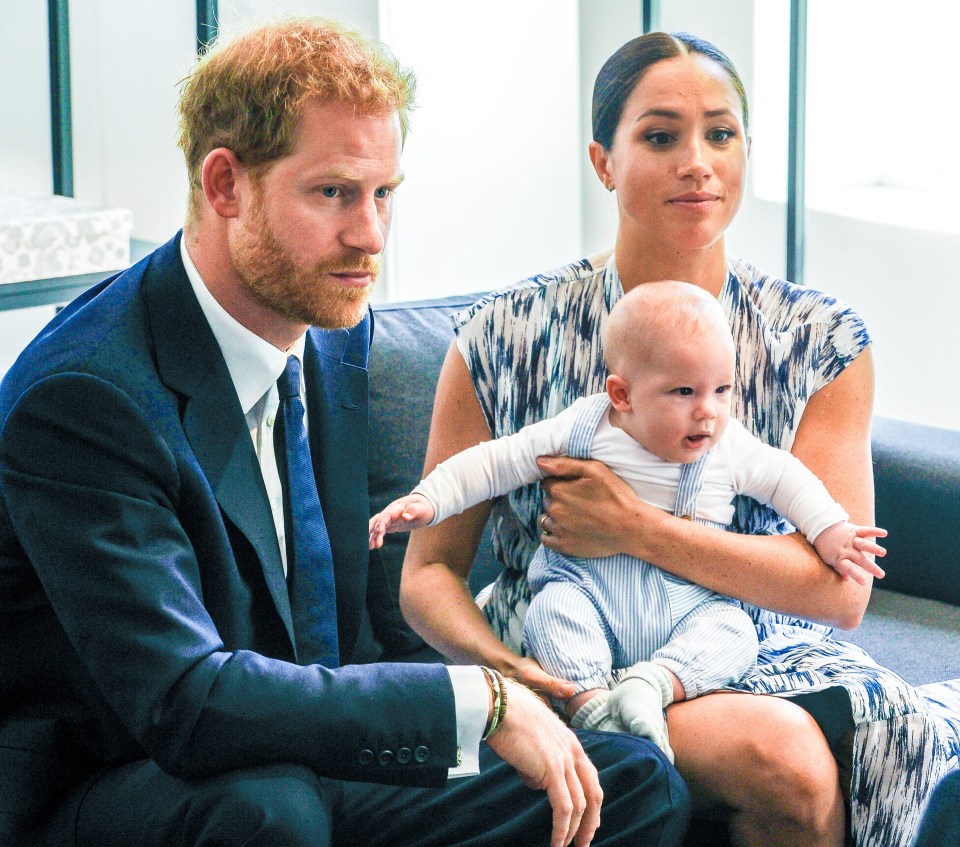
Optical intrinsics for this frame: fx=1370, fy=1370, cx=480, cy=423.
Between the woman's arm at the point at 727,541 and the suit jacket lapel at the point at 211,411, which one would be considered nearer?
the suit jacket lapel at the point at 211,411

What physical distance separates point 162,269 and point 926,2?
10.0ft

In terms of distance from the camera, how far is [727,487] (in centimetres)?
184

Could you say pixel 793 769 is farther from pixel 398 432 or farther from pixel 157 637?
pixel 398 432

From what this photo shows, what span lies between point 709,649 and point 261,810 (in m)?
0.62

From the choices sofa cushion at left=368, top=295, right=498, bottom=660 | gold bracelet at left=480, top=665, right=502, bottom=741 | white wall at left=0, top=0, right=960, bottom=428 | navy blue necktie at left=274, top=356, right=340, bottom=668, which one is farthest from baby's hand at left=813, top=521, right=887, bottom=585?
white wall at left=0, top=0, right=960, bottom=428

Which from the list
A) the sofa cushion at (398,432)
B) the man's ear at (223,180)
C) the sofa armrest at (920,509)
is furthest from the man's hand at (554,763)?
the sofa armrest at (920,509)

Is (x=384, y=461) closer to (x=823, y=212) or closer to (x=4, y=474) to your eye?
(x=4, y=474)

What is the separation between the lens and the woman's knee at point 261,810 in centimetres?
138

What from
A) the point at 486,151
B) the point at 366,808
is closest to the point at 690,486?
the point at 366,808

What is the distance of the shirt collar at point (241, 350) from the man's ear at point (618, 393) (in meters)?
0.44

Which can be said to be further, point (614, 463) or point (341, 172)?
point (614, 463)

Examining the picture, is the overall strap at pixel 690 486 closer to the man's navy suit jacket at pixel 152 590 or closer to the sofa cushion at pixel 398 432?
the man's navy suit jacket at pixel 152 590

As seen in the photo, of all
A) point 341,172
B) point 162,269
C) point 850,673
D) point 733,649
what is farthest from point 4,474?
point 850,673

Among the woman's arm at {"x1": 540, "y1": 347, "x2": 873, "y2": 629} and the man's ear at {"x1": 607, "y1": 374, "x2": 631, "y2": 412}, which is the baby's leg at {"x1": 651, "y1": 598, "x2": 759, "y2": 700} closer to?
the woman's arm at {"x1": 540, "y1": 347, "x2": 873, "y2": 629}
